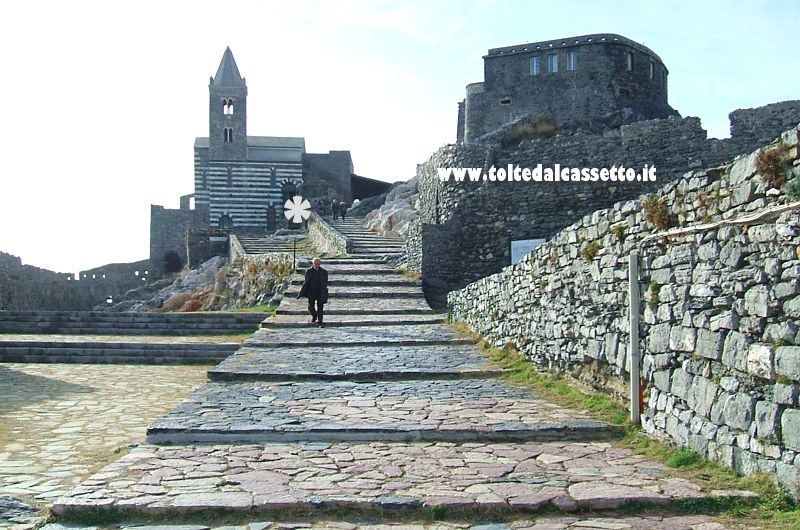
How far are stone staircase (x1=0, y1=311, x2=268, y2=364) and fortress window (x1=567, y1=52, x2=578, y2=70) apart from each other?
24140mm

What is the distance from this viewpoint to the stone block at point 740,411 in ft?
14.3

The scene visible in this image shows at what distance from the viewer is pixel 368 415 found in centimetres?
671

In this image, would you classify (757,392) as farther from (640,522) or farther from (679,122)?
(679,122)

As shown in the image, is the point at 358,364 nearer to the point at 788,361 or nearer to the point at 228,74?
the point at 788,361

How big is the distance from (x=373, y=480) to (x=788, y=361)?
2.64m

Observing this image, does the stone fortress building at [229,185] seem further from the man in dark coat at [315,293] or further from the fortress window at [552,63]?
the man in dark coat at [315,293]

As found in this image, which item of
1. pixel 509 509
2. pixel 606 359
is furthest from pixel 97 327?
pixel 509 509

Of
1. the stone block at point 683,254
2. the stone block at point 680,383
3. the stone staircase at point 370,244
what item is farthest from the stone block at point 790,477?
the stone staircase at point 370,244

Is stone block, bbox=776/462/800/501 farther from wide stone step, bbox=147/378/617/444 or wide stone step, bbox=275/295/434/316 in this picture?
wide stone step, bbox=275/295/434/316

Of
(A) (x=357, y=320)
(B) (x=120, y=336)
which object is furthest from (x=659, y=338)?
(B) (x=120, y=336)

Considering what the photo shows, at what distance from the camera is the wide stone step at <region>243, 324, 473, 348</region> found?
1191 cm

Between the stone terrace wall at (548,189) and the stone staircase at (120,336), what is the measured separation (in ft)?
18.0

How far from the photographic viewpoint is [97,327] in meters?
16.2

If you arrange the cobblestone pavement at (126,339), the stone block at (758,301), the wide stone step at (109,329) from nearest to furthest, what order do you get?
the stone block at (758,301), the cobblestone pavement at (126,339), the wide stone step at (109,329)
